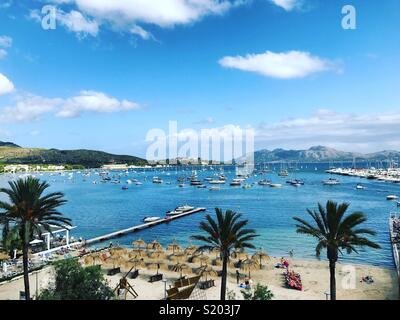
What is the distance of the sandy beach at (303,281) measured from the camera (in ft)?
96.7

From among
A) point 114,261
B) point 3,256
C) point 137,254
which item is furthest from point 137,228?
point 3,256

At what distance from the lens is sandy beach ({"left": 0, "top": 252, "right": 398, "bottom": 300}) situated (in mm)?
29484

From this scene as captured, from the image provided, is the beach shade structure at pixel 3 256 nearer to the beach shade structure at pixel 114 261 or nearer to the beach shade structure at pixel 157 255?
the beach shade structure at pixel 114 261

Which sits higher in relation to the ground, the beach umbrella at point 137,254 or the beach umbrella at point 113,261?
the beach umbrella at point 113,261

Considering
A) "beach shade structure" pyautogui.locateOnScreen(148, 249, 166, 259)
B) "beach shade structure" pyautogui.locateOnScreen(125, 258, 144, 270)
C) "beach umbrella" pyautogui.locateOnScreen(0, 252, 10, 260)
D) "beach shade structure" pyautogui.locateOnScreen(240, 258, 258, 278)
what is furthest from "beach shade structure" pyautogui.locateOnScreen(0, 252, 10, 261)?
"beach shade structure" pyautogui.locateOnScreen(240, 258, 258, 278)

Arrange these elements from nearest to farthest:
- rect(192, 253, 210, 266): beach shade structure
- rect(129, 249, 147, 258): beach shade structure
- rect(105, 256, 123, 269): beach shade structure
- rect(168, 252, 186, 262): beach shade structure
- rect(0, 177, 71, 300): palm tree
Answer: rect(0, 177, 71, 300): palm tree → rect(105, 256, 123, 269): beach shade structure → rect(192, 253, 210, 266): beach shade structure → rect(168, 252, 186, 262): beach shade structure → rect(129, 249, 147, 258): beach shade structure

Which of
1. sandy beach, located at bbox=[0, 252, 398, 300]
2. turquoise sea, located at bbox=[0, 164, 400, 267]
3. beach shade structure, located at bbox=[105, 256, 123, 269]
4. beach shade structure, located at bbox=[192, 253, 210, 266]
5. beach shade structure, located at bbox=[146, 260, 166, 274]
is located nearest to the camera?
sandy beach, located at bbox=[0, 252, 398, 300]

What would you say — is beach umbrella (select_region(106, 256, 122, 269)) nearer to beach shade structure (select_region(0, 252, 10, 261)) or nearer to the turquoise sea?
beach shade structure (select_region(0, 252, 10, 261))

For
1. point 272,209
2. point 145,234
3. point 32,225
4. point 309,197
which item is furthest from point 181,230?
point 309,197

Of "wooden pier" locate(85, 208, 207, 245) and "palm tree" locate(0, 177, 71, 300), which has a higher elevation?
"palm tree" locate(0, 177, 71, 300)

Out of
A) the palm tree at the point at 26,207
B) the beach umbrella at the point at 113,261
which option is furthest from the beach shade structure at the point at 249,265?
the palm tree at the point at 26,207

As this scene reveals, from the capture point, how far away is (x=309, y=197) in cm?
11150
